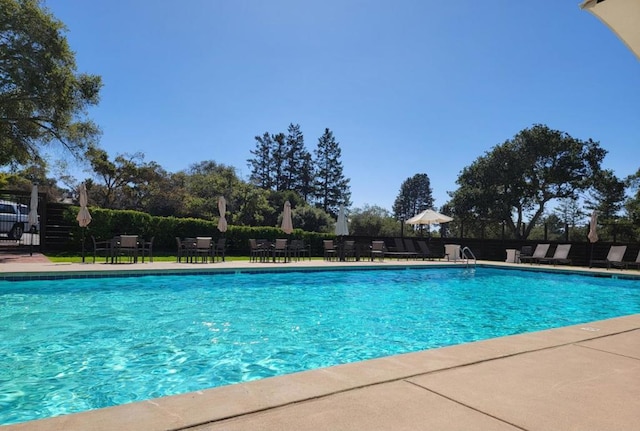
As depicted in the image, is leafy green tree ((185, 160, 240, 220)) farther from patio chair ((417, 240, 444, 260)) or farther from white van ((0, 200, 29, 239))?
patio chair ((417, 240, 444, 260))

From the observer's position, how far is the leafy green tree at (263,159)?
1993 inches

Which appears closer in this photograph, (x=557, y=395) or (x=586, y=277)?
(x=557, y=395)

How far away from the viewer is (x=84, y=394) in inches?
138

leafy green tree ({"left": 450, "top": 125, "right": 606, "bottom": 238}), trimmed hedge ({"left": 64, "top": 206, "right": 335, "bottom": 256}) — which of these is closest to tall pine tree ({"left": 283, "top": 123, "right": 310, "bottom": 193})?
leafy green tree ({"left": 450, "top": 125, "right": 606, "bottom": 238})

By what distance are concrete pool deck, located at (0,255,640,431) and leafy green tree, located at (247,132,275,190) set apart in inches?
1895

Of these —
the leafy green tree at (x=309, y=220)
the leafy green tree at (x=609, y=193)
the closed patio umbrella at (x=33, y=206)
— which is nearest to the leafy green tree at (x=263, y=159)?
the leafy green tree at (x=309, y=220)

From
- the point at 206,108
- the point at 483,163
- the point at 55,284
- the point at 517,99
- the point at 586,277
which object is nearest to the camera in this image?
the point at 55,284

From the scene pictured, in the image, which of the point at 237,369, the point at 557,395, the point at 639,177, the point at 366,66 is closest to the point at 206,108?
the point at 366,66

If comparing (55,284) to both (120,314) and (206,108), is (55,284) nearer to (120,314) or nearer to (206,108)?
(120,314)

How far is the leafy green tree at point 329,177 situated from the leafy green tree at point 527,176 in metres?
21.1

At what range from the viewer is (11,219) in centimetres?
1825

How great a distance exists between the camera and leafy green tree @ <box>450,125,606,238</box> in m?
28.7

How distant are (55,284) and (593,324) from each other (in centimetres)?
963

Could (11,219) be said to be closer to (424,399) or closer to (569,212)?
(424,399)
